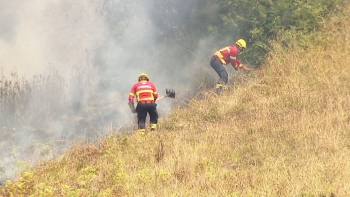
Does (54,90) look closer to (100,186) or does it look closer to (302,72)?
(302,72)

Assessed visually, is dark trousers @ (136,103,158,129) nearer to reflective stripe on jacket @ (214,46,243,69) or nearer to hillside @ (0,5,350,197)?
hillside @ (0,5,350,197)

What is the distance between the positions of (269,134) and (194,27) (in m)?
7.82

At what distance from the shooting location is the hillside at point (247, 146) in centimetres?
534

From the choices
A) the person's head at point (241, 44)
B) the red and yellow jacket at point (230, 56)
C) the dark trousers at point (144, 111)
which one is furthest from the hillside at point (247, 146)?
the person's head at point (241, 44)

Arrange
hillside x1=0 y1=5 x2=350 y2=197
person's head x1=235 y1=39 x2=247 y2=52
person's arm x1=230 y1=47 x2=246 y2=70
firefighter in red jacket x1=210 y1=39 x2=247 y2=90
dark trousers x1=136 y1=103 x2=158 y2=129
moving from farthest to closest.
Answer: person's head x1=235 y1=39 x2=247 y2=52 → firefighter in red jacket x1=210 y1=39 x2=247 y2=90 → person's arm x1=230 y1=47 x2=246 y2=70 → dark trousers x1=136 y1=103 x2=158 y2=129 → hillside x1=0 y1=5 x2=350 y2=197

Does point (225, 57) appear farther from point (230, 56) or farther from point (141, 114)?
point (141, 114)

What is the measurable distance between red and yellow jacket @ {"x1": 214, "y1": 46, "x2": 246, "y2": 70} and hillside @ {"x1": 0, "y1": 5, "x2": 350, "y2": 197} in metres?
0.48

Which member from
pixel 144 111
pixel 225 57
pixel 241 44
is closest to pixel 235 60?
pixel 225 57

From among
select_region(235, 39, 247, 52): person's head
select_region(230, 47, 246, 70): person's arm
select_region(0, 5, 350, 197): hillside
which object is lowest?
select_region(0, 5, 350, 197): hillside

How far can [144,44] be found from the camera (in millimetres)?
16125

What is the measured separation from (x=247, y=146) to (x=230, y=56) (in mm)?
5287

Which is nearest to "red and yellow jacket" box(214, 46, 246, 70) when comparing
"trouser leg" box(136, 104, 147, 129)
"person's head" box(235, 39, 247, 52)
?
"person's head" box(235, 39, 247, 52)

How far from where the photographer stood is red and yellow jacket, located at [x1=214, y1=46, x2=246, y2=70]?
39.4 ft

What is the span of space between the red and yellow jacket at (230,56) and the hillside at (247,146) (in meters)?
0.48
